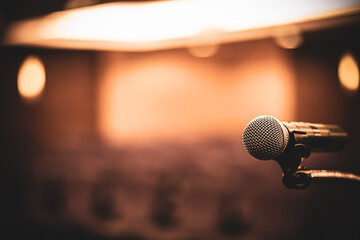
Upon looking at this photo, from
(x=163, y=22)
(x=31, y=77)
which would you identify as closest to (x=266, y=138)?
(x=163, y=22)

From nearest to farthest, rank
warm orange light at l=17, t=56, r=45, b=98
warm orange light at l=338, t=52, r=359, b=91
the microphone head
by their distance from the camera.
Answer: the microphone head
warm orange light at l=338, t=52, r=359, b=91
warm orange light at l=17, t=56, r=45, b=98

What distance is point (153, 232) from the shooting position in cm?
376

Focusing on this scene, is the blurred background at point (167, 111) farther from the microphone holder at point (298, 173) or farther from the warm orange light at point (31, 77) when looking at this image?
the microphone holder at point (298, 173)

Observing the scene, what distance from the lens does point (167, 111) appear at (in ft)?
13.1

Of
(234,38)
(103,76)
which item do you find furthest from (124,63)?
(234,38)

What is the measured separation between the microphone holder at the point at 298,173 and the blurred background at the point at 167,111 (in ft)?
7.90

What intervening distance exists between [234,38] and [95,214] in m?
2.57

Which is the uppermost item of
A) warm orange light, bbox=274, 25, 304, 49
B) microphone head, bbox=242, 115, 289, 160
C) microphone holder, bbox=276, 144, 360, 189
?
warm orange light, bbox=274, 25, 304, 49

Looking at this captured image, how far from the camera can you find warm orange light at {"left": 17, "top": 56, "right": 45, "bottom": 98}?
431 cm

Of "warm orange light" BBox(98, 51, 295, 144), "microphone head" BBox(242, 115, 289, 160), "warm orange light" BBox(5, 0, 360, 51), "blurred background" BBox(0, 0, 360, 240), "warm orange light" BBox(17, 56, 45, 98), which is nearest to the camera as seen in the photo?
"microphone head" BBox(242, 115, 289, 160)

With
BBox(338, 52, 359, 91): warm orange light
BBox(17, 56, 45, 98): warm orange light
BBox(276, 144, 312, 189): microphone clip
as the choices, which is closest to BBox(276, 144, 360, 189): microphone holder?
BBox(276, 144, 312, 189): microphone clip

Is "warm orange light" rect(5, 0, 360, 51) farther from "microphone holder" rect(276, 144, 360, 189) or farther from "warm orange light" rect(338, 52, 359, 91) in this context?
"microphone holder" rect(276, 144, 360, 189)

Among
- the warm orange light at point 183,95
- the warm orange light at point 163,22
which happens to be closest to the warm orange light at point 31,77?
the warm orange light at point 163,22

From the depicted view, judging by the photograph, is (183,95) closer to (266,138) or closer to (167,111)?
(167,111)
